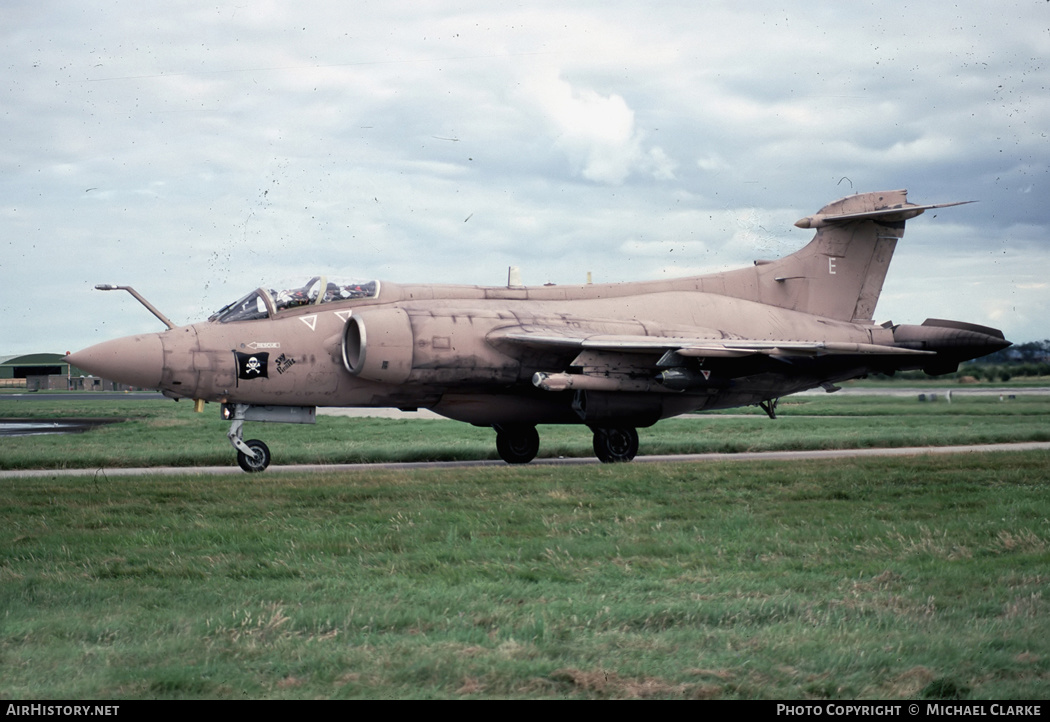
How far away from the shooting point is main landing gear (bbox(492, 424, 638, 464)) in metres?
18.3

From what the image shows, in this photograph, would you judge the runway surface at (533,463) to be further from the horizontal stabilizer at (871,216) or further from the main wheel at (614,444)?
the horizontal stabilizer at (871,216)

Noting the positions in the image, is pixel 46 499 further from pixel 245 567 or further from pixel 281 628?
pixel 281 628

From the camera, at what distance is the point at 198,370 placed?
1565 cm

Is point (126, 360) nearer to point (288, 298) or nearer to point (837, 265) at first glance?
point (288, 298)

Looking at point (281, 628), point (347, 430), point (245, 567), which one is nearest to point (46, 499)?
point (245, 567)

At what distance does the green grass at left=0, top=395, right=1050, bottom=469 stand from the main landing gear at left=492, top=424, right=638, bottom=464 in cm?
109

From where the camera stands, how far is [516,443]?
1894 centimetres

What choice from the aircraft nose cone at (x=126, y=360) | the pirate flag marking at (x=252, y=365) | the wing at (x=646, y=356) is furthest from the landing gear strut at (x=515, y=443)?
the aircraft nose cone at (x=126, y=360)

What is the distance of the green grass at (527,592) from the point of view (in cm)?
521

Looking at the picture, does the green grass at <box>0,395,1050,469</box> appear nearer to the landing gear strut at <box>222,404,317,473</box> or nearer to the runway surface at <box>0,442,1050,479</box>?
the runway surface at <box>0,442,1050,479</box>

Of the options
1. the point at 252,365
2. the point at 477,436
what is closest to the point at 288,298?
the point at 252,365

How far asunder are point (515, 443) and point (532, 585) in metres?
11.6

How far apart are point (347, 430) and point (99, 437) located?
665cm

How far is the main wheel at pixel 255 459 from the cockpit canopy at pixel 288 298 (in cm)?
211
